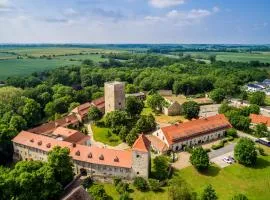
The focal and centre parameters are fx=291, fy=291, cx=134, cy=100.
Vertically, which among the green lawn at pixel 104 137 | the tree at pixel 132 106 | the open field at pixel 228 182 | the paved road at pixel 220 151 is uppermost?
the tree at pixel 132 106

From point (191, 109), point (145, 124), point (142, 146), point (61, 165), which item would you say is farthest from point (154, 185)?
point (191, 109)

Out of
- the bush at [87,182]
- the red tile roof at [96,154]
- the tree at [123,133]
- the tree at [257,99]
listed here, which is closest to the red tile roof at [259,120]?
the tree at [257,99]

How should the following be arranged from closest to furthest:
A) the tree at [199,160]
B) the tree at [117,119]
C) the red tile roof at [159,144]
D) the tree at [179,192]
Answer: the tree at [179,192] → the tree at [199,160] → the red tile roof at [159,144] → the tree at [117,119]

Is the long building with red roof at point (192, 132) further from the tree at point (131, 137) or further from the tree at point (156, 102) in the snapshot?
the tree at point (156, 102)

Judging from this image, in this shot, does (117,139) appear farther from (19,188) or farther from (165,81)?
(165,81)

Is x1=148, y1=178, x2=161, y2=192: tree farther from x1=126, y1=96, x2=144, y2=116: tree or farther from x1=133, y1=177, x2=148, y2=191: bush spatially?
x1=126, y1=96, x2=144, y2=116: tree

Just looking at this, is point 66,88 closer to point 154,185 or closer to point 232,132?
point 232,132
